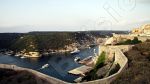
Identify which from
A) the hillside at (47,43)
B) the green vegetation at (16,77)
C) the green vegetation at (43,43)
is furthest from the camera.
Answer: the hillside at (47,43)

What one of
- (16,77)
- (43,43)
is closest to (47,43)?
(43,43)

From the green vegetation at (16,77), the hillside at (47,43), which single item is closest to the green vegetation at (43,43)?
the hillside at (47,43)

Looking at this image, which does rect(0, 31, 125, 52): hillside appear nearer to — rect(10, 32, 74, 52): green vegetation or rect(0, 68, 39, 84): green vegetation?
rect(10, 32, 74, 52): green vegetation

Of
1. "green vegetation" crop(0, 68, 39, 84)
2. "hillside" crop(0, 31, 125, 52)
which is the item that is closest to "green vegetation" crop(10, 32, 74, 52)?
"hillside" crop(0, 31, 125, 52)

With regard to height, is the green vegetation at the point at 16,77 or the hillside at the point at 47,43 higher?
the green vegetation at the point at 16,77

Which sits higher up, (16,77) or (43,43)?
(16,77)

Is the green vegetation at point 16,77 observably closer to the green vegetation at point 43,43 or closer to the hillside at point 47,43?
the hillside at point 47,43

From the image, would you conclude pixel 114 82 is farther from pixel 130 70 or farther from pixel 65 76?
pixel 65 76

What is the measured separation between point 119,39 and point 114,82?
86.1 ft

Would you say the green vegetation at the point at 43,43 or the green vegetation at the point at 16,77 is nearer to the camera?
the green vegetation at the point at 16,77

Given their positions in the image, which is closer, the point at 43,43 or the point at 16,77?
the point at 16,77

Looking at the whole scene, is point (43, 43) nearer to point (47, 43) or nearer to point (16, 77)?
point (47, 43)

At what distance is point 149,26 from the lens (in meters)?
43.5

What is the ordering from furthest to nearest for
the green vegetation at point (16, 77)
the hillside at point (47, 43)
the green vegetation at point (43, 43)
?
the hillside at point (47, 43)
the green vegetation at point (43, 43)
the green vegetation at point (16, 77)
